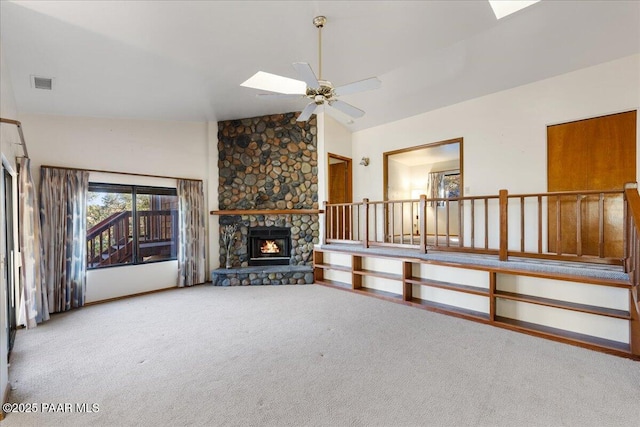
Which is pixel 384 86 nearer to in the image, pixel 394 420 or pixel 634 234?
pixel 634 234

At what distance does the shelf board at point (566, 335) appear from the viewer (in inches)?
103

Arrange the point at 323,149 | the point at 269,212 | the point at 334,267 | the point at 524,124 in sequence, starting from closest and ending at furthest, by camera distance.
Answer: the point at 524,124 < the point at 334,267 < the point at 269,212 < the point at 323,149

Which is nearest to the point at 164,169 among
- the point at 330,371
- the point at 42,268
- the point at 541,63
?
the point at 42,268

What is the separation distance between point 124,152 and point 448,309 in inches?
217

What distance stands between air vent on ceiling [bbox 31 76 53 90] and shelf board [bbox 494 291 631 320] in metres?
5.79

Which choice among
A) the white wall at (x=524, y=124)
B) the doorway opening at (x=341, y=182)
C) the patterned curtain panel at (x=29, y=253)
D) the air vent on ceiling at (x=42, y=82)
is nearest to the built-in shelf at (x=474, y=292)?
the white wall at (x=524, y=124)

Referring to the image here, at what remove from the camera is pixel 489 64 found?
383 cm

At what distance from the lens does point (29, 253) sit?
3.36 m

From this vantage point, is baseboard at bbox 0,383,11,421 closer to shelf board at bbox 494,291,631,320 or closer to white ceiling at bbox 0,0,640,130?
white ceiling at bbox 0,0,640,130

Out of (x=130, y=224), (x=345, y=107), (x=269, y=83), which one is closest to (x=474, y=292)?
(x=345, y=107)

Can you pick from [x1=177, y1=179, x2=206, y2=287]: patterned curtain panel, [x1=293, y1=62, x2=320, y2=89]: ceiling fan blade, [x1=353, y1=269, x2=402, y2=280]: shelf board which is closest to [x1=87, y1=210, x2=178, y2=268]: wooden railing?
[x1=177, y1=179, x2=206, y2=287]: patterned curtain panel

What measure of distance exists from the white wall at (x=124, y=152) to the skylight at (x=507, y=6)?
4.93 m

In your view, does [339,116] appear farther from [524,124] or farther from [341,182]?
[524,124]

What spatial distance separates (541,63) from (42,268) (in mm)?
6993
